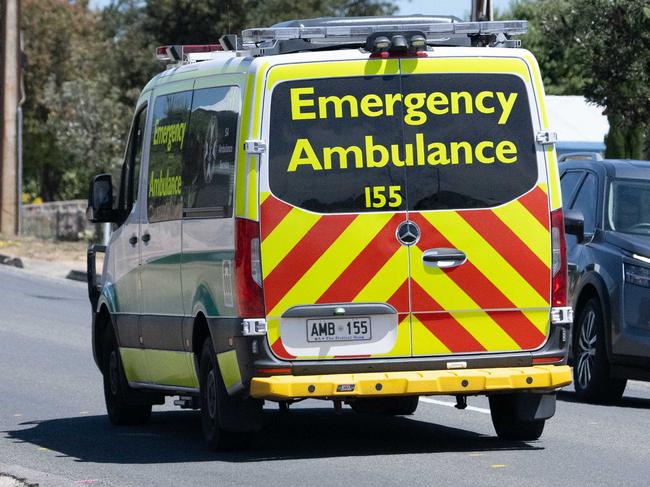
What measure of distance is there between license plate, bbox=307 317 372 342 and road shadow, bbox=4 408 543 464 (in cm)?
83

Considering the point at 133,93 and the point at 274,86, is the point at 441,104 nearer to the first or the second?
the point at 274,86

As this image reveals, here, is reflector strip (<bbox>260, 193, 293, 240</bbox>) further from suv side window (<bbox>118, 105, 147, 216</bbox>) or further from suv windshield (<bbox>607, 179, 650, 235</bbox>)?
suv windshield (<bbox>607, 179, 650, 235</bbox>)

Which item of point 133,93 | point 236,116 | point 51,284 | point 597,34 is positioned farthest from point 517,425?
point 133,93

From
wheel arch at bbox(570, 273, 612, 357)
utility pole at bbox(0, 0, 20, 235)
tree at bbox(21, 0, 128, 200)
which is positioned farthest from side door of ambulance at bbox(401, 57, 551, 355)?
tree at bbox(21, 0, 128, 200)

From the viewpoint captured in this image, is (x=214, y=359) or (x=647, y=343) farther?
(x=647, y=343)

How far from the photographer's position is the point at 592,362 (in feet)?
42.2

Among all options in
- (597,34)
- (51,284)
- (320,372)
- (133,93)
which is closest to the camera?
(320,372)

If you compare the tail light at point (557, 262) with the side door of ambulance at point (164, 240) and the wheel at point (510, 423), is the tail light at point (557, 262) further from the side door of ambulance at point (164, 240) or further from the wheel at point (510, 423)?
the side door of ambulance at point (164, 240)

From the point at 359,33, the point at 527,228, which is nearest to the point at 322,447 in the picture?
the point at 527,228

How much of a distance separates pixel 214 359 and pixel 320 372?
0.80 meters

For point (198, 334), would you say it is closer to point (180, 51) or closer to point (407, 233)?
point (407, 233)

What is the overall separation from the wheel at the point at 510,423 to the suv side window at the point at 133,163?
9.25 ft

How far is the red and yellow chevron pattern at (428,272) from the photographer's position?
937 centimetres

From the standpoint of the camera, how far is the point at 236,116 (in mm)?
9617
